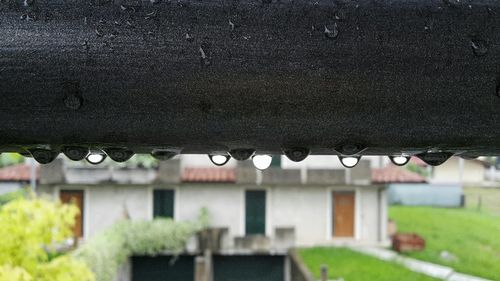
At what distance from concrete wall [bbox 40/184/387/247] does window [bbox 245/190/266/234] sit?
0.29ft

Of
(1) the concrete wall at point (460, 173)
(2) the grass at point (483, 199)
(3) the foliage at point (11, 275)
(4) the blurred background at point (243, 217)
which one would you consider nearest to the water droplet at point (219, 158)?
(3) the foliage at point (11, 275)

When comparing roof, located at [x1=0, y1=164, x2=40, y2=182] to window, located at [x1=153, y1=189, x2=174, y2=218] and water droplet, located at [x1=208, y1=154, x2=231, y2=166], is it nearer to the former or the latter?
window, located at [x1=153, y1=189, x2=174, y2=218]

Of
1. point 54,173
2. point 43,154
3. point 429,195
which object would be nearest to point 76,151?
point 43,154

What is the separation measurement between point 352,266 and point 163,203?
3704mm

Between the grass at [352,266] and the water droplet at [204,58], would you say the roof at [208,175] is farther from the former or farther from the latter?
the water droplet at [204,58]

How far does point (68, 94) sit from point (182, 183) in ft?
31.3

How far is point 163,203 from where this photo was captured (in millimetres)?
9922

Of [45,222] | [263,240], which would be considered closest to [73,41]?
[45,222]

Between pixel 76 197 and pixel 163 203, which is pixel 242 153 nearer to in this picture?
pixel 163 203

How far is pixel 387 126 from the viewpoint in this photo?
310 millimetres

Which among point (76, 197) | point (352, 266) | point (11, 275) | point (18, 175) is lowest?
point (352, 266)

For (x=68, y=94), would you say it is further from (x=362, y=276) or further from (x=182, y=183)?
(x=182, y=183)

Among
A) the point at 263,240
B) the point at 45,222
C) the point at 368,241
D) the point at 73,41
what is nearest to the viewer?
the point at 73,41

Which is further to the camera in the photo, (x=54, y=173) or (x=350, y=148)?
(x=54, y=173)
